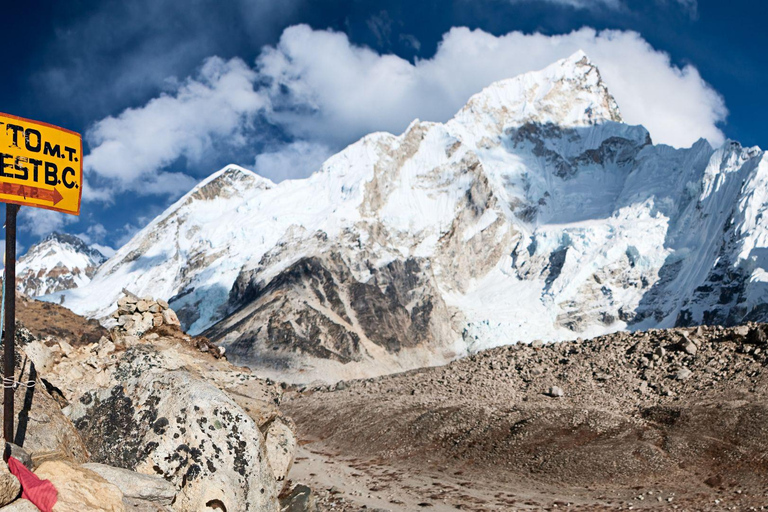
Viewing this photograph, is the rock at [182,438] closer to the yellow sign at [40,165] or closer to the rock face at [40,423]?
the rock face at [40,423]

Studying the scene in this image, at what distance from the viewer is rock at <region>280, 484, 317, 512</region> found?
1343cm

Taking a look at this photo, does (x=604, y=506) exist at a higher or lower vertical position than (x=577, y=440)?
lower

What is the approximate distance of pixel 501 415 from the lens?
94.9 ft

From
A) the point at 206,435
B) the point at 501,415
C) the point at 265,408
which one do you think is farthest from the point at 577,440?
the point at 206,435

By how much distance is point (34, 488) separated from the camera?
803 centimetres

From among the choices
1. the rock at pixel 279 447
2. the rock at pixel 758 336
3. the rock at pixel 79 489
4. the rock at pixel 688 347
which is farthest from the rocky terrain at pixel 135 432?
the rock at pixel 758 336

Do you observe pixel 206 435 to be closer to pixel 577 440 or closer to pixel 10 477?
pixel 10 477

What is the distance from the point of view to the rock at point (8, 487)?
7754mm

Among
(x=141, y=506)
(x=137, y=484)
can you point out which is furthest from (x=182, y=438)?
(x=141, y=506)

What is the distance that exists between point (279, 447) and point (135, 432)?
386 cm

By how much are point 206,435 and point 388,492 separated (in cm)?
1305

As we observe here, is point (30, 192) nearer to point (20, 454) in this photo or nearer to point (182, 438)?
point (20, 454)

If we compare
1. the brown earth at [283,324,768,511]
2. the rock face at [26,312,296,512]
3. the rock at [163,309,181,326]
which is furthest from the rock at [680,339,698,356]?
the rock at [163,309,181,326]

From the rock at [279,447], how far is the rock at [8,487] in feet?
21.2
